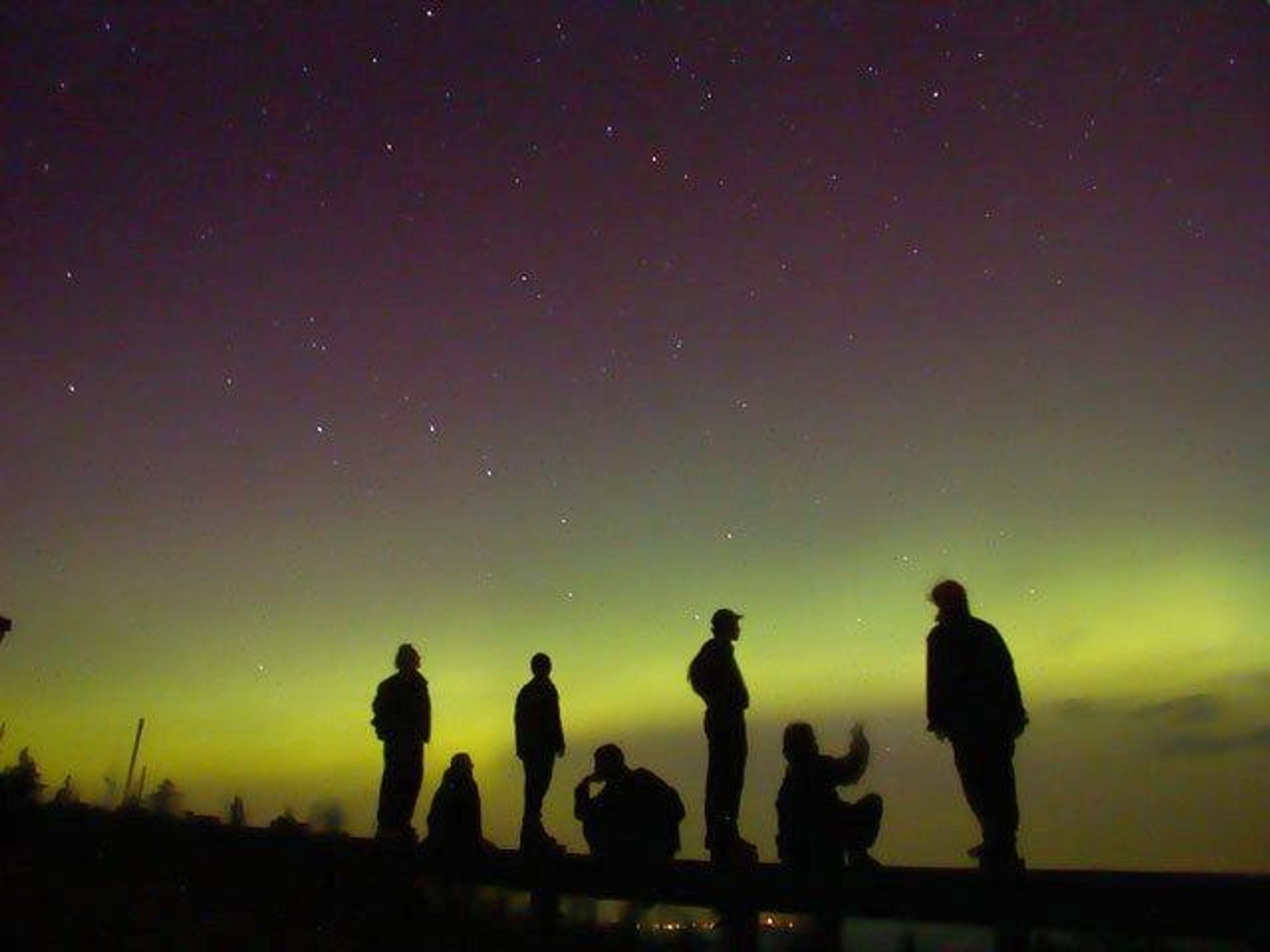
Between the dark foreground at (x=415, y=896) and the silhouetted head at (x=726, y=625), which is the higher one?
the silhouetted head at (x=726, y=625)

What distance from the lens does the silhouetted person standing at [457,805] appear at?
916 cm

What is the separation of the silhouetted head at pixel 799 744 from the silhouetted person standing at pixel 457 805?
143 inches

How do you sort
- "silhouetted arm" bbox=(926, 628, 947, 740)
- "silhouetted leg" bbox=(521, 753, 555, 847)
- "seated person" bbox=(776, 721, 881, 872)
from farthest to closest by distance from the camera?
1. "silhouetted leg" bbox=(521, 753, 555, 847)
2. "seated person" bbox=(776, 721, 881, 872)
3. "silhouetted arm" bbox=(926, 628, 947, 740)

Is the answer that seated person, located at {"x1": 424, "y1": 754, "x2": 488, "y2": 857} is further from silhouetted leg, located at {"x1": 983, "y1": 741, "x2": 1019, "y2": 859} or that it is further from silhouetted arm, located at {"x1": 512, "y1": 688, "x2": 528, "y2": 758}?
silhouetted leg, located at {"x1": 983, "y1": 741, "x2": 1019, "y2": 859}

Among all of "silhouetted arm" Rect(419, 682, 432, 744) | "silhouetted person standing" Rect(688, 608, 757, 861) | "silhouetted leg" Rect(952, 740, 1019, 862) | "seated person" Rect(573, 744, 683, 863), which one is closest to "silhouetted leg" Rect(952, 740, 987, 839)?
"silhouetted leg" Rect(952, 740, 1019, 862)

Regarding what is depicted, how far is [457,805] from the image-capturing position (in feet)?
30.3

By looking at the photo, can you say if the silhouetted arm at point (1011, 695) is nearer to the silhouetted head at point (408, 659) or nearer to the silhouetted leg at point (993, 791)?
the silhouetted leg at point (993, 791)

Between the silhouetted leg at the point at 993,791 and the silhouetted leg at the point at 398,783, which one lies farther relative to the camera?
the silhouetted leg at the point at 398,783

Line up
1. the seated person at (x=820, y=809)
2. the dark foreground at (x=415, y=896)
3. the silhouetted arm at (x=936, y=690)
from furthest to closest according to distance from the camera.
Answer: the seated person at (x=820, y=809), the silhouetted arm at (x=936, y=690), the dark foreground at (x=415, y=896)

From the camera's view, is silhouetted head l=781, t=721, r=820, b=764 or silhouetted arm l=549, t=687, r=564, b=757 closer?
silhouetted head l=781, t=721, r=820, b=764

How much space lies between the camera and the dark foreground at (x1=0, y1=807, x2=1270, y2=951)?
360 centimetres

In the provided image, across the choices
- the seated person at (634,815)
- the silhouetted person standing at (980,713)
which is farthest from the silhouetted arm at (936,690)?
the seated person at (634,815)

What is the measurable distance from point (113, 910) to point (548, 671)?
13.8 ft

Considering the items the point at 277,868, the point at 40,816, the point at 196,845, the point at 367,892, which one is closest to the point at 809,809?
the point at 367,892
